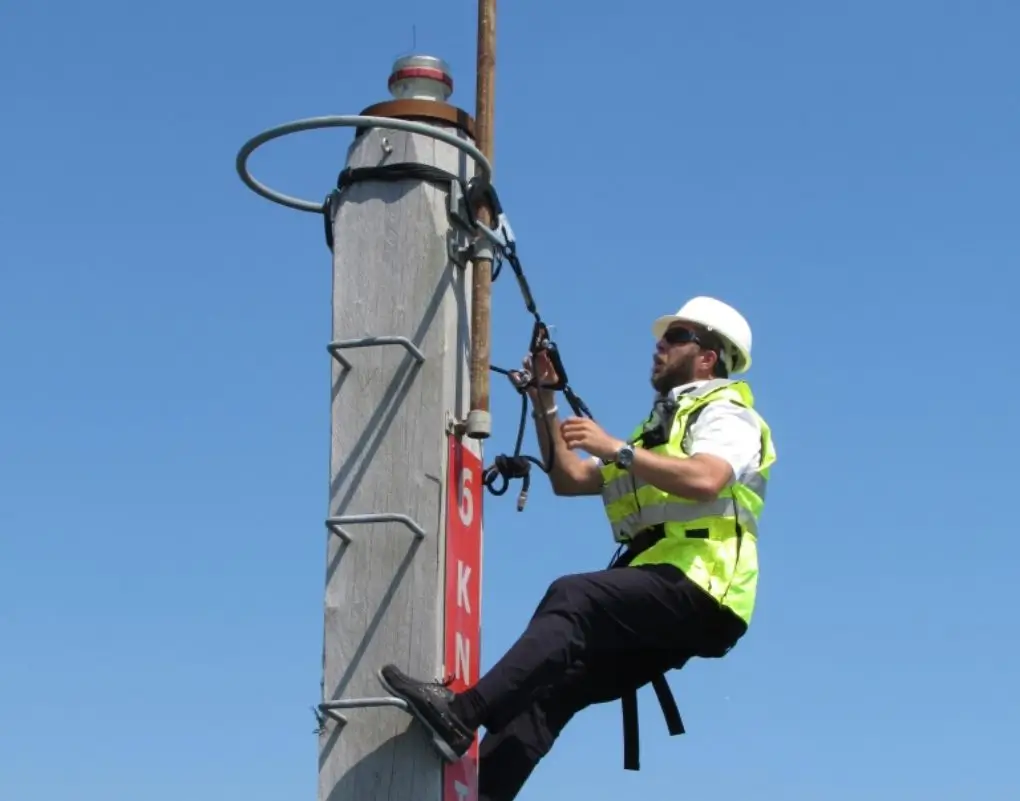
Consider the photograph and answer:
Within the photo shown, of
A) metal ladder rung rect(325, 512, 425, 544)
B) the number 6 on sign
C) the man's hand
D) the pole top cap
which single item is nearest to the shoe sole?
metal ladder rung rect(325, 512, 425, 544)

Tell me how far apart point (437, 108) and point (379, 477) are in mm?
1380

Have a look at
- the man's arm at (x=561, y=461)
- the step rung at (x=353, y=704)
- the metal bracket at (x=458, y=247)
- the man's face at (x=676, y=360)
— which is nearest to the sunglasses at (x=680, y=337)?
the man's face at (x=676, y=360)

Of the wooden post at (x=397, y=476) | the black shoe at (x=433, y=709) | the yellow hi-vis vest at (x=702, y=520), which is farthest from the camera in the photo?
the yellow hi-vis vest at (x=702, y=520)

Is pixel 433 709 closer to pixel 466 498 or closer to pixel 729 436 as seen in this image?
pixel 466 498

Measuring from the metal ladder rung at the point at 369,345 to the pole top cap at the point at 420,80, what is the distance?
3.16 ft

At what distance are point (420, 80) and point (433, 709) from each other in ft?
7.52

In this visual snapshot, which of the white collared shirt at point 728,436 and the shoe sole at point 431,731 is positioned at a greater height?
the white collared shirt at point 728,436

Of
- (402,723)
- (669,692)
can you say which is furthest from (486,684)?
(669,692)

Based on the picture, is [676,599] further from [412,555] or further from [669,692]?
[412,555]

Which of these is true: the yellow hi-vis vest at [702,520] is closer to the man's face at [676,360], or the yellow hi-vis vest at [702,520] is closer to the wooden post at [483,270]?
the man's face at [676,360]

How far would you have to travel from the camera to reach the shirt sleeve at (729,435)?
21.6 feet

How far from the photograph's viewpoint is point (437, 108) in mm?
6336

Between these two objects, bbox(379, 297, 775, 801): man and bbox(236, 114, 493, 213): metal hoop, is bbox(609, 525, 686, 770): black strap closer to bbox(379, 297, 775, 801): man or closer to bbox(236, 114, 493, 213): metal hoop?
bbox(379, 297, 775, 801): man

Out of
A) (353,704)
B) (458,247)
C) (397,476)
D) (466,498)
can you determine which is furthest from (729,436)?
(353,704)
